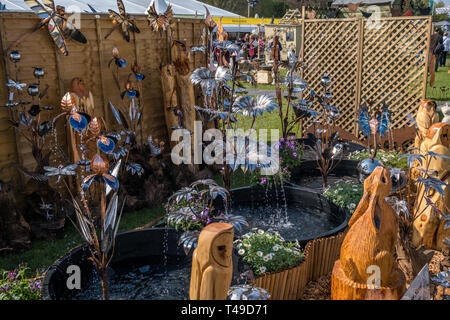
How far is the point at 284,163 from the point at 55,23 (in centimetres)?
340

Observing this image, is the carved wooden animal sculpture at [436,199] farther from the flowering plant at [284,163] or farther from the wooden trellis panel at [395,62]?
the wooden trellis panel at [395,62]

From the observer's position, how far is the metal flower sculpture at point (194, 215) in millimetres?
2821

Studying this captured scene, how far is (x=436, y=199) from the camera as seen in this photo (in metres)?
3.73

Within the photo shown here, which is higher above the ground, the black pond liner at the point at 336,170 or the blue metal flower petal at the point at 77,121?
the blue metal flower petal at the point at 77,121

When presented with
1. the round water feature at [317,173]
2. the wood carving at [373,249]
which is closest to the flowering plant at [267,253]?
the wood carving at [373,249]

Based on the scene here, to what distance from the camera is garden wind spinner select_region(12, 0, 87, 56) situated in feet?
13.4

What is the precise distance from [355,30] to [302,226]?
4.68 meters

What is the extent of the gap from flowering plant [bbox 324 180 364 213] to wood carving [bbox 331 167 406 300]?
1744 millimetres

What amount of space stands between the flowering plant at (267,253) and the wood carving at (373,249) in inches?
22.1

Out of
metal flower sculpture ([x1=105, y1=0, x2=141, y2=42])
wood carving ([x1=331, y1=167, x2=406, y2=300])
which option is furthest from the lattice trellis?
wood carving ([x1=331, y1=167, x2=406, y2=300])

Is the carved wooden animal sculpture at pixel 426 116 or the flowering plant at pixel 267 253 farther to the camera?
the carved wooden animal sculpture at pixel 426 116

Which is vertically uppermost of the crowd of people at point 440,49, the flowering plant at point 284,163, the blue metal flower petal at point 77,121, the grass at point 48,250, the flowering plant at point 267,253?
the crowd of people at point 440,49

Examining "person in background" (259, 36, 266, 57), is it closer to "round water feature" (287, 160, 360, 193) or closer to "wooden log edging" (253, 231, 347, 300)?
"round water feature" (287, 160, 360, 193)

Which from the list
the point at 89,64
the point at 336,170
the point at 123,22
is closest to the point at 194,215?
the point at 89,64
